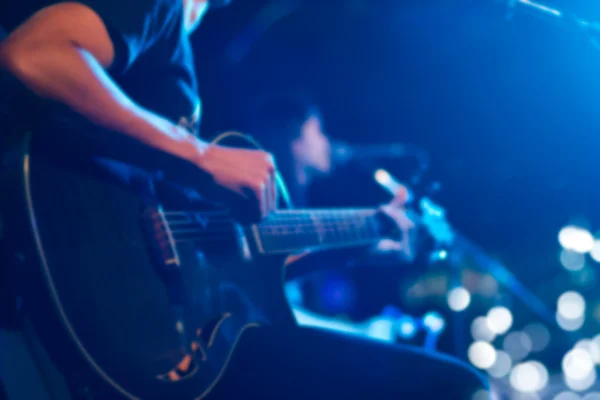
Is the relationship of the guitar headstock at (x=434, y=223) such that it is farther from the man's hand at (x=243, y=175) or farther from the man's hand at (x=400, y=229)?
the man's hand at (x=243, y=175)

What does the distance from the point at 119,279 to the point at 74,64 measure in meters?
0.40

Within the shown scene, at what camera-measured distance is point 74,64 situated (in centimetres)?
76

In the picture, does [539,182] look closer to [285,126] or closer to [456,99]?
[456,99]

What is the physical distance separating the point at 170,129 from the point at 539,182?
296 cm

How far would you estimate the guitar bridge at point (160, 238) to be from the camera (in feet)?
3.12

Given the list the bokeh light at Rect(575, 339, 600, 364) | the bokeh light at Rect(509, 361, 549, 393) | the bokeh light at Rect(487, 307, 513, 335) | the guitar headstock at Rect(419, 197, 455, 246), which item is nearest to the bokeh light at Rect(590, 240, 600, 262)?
the bokeh light at Rect(575, 339, 600, 364)

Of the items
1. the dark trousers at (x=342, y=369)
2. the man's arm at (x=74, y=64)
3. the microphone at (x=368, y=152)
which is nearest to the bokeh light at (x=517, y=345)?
the microphone at (x=368, y=152)

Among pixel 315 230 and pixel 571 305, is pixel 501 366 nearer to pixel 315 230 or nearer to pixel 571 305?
pixel 571 305

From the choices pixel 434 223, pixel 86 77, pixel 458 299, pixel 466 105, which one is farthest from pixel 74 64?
pixel 466 105

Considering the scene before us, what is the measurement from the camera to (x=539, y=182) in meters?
3.15

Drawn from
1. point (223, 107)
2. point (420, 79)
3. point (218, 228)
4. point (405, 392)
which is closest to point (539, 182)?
point (420, 79)

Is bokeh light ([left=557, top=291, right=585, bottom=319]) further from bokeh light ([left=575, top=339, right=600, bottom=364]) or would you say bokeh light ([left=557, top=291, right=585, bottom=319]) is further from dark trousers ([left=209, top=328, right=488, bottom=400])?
dark trousers ([left=209, top=328, right=488, bottom=400])

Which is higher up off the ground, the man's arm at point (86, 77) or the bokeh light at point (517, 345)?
the bokeh light at point (517, 345)

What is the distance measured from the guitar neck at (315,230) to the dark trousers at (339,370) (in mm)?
262
